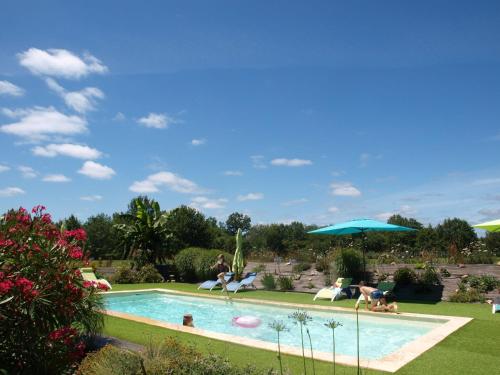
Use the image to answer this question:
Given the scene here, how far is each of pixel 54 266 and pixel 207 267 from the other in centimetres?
1386

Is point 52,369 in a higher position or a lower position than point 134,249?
lower

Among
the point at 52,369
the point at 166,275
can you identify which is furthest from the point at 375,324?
the point at 166,275

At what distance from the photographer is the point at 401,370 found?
17.8 ft

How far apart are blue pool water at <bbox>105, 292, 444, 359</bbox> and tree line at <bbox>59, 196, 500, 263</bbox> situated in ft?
12.8

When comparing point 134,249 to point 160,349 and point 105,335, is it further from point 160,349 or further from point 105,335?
point 160,349

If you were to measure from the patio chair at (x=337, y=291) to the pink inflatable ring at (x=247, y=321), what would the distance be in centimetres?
241

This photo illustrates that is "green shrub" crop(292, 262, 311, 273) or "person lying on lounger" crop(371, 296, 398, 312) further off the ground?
"green shrub" crop(292, 262, 311, 273)

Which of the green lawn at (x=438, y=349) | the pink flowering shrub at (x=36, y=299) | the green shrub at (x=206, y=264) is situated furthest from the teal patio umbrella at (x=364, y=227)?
the pink flowering shrub at (x=36, y=299)

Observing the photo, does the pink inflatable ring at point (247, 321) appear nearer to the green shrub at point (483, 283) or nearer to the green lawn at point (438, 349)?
the green lawn at point (438, 349)

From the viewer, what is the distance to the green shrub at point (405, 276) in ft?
44.3

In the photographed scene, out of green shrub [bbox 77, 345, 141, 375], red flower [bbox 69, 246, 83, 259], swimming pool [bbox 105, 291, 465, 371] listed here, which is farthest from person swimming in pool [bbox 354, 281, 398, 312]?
red flower [bbox 69, 246, 83, 259]

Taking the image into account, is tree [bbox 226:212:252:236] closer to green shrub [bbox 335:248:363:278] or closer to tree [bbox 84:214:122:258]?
tree [bbox 84:214:122:258]

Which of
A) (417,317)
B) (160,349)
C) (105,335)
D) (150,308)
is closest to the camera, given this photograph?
(160,349)

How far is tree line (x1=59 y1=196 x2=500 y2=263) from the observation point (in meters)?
21.7
